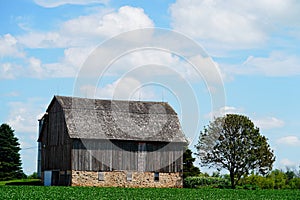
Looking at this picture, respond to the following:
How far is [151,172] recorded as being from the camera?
5378 cm

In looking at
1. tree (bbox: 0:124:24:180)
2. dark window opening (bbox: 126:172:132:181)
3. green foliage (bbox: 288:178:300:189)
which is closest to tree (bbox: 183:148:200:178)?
green foliage (bbox: 288:178:300:189)

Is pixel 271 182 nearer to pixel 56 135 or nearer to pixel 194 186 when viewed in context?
pixel 194 186

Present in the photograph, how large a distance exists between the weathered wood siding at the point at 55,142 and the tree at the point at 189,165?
14.5 m

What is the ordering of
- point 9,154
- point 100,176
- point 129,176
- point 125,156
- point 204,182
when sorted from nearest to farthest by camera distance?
1. point 100,176
2. point 129,176
3. point 125,156
4. point 204,182
5. point 9,154

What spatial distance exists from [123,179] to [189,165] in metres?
11.8

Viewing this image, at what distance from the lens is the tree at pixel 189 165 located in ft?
201

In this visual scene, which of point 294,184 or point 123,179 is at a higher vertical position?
point 123,179

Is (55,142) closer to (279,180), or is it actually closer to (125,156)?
(125,156)

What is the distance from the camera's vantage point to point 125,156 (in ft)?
174

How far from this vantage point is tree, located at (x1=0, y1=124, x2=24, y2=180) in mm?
69400

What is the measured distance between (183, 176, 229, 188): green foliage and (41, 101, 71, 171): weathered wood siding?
12.6 meters

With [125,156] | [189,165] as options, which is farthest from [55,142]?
[189,165]

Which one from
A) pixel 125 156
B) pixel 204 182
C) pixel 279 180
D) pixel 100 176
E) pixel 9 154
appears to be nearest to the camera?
pixel 100 176

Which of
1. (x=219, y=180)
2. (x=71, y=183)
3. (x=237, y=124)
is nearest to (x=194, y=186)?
(x=219, y=180)
